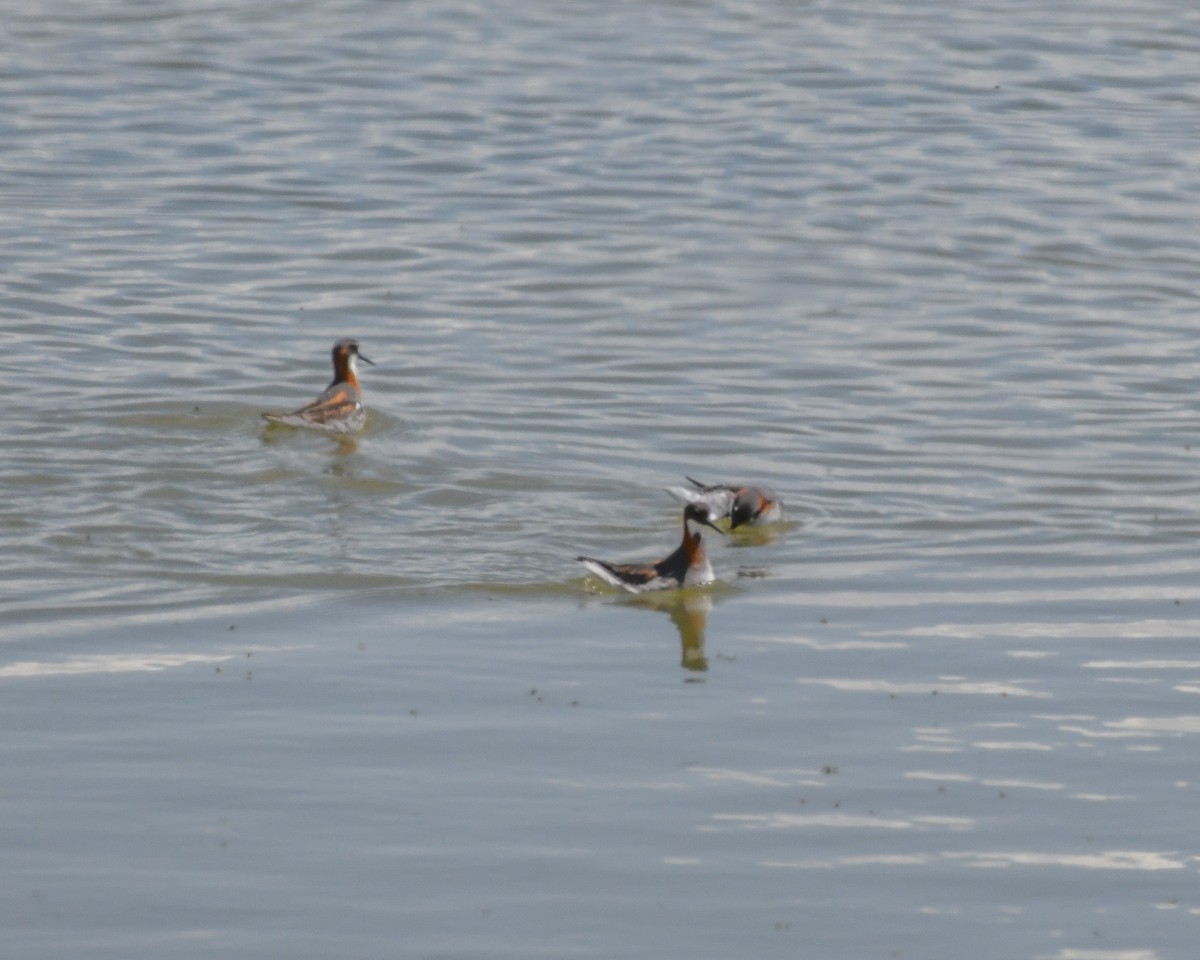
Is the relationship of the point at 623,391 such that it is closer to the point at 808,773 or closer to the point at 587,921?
the point at 808,773

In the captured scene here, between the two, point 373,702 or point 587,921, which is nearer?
point 587,921

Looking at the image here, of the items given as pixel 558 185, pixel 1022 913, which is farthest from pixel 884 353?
pixel 1022 913

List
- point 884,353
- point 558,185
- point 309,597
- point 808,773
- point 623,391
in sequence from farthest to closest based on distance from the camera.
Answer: point 558,185 → point 884,353 → point 623,391 → point 309,597 → point 808,773

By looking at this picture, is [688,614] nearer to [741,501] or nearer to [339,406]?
[741,501]

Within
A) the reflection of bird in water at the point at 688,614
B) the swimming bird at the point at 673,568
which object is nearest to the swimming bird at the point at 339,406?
the swimming bird at the point at 673,568

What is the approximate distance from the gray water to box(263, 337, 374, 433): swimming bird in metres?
0.30

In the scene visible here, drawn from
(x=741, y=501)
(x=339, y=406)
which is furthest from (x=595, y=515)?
(x=339, y=406)

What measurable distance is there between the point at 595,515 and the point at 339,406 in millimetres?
2925

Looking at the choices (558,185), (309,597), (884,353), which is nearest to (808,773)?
(309,597)

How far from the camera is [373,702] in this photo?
10281 millimetres

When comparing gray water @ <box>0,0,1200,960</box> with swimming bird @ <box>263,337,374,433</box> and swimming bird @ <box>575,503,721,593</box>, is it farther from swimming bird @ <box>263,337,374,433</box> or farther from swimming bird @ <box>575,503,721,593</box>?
swimming bird @ <box>263,337,374,433</box>

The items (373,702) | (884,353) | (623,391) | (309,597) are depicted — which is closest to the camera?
(373,702)

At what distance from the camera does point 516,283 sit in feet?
71.8

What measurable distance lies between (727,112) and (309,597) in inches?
770
